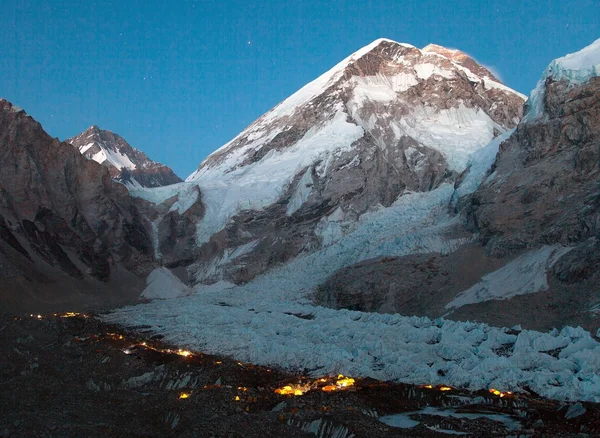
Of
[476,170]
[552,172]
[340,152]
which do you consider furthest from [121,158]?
[552,172]

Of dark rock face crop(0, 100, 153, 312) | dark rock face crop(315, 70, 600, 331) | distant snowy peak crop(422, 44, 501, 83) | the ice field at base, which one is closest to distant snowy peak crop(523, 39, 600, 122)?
dark rock face crop(315, 70, 600, 331)

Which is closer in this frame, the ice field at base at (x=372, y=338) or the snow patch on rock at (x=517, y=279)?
the ice field at base at (x=372, y=338)

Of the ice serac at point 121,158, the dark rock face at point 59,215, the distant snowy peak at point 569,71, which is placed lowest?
the distant snowy peak at point 569,71

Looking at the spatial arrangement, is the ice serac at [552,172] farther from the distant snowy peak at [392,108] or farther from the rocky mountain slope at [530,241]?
the distant snowy peak at [392,108]

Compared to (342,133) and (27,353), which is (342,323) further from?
(342,133)

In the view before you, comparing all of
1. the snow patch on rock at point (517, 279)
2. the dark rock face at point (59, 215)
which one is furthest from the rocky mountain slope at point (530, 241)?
the dark rock face at point (59, 215)

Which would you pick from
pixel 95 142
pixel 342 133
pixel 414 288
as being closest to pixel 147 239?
pixel 342 133

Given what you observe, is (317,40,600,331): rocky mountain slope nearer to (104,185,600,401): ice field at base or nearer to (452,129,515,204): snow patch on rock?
(452,129,515,204): snow patch on rock
